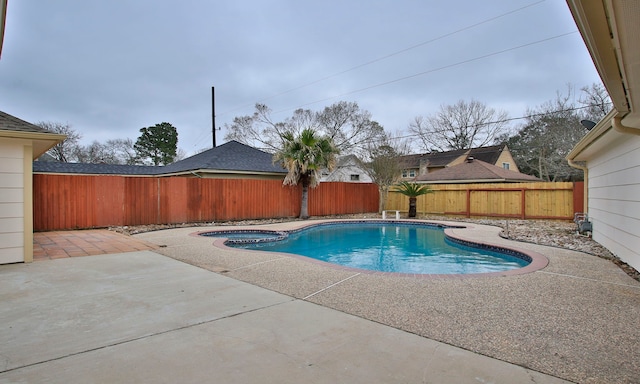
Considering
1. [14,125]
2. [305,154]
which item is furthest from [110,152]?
[14,125]

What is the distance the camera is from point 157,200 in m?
11.6

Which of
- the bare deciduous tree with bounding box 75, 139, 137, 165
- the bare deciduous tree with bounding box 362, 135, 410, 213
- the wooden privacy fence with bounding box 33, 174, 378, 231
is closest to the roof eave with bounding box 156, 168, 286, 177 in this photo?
the wooden privacy fence with bounding box 33, 174, 378, 231

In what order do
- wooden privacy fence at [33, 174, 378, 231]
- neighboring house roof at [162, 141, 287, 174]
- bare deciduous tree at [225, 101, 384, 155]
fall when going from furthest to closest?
1. bare deciduous tree at [225, 101, 384, 155]
2. neighboring house roof at [162, 141, 287, 174]
3. wooden privacy fence at [33, 174, 378, 231]

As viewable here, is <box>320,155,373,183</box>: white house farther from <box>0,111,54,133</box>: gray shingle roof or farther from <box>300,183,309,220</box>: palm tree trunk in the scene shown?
<box>0,111,54,133</box>: gray shingle roof

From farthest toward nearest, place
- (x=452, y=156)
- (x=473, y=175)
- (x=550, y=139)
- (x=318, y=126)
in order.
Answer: (x=452, y=156), (x=318, y=126), (x=550, y=139), (x=473, y=175)

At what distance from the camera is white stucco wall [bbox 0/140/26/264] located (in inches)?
211

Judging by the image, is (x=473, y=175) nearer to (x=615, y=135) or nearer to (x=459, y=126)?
(x=459, y=126)

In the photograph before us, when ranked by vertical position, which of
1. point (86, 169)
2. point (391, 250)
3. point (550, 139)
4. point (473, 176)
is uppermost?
point (550, 139)

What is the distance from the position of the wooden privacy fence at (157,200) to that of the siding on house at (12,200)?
4968 millimetres

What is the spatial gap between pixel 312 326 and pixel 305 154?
11.2 metres

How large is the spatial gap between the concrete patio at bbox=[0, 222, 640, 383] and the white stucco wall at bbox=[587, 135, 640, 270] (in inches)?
35.7

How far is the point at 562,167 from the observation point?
22.0 m

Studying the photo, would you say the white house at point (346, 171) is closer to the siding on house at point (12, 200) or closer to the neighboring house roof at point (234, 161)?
the neighboring house roof at point (234, 161)

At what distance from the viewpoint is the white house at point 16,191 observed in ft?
17.6
